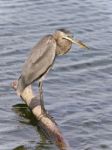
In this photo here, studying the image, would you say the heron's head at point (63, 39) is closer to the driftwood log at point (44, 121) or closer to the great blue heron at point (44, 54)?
the great blue heron at point (44, 54)

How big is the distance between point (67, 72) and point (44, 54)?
260 cm

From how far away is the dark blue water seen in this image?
368 inches

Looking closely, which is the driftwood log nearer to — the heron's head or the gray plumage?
the gray plumage

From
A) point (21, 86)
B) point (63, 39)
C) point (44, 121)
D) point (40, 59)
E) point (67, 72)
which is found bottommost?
point (67, 72)

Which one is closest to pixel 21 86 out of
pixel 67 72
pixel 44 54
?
pixel 44 54

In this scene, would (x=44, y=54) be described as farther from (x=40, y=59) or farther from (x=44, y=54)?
(x=40, y=59)

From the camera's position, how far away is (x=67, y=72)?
11984mm

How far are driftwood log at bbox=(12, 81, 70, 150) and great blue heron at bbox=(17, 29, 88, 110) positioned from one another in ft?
0.81

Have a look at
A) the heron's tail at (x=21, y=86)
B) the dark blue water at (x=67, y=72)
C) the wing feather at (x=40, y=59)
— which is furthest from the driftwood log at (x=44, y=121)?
the wing feather at (x=40, y=59)

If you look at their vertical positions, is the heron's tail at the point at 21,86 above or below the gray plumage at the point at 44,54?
below

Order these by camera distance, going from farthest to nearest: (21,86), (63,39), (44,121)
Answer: (21,86) → (63,39) → (44,121)

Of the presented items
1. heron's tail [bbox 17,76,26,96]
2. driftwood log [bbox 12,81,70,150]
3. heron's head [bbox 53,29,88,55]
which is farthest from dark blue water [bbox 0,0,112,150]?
heron's head [bbox 53,29,88,55]

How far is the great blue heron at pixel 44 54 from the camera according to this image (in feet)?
30.8

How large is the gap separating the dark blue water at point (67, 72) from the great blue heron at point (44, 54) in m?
0.85
